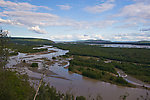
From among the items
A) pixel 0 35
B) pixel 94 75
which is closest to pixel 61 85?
pixel 94 75

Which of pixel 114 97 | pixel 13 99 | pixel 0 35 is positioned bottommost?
pixel 114 97

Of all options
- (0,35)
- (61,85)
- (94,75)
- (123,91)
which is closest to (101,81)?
(94,75)

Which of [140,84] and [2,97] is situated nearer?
[2,97]

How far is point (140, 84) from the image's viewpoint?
614 inches

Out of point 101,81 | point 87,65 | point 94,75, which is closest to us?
point 101,81

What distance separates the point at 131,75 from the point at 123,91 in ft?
22.6

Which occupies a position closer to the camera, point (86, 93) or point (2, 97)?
point (2, 97)

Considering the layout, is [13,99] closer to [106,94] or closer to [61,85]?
[61,85]

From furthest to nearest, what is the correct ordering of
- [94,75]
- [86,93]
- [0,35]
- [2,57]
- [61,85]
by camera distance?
1. [94,75]
2. [61,85]
3. [86,93]
4. [2,57]
5. [0,35]

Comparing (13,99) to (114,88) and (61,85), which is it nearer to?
(61,85)

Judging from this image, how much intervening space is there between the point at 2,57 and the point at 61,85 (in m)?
7.39

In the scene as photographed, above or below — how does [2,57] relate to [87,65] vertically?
above

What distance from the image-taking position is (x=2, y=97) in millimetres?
7367

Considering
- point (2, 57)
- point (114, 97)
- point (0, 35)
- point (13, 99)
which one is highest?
point (0, 35)
